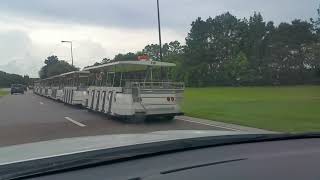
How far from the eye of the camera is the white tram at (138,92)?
77.7 ft

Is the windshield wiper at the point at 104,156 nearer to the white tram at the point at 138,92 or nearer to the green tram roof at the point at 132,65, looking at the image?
the white tram at the point at 138,92

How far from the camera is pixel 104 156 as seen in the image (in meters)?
2.89

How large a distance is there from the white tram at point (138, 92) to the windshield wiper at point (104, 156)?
66.0 ft

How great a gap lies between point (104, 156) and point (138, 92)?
2082 centimetres

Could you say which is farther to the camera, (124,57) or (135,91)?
(124,57)

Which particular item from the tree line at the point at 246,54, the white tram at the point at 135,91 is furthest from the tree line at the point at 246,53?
the white tram at the point at 135,91

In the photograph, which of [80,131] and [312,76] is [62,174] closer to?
[80,131]

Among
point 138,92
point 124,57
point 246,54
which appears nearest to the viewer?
point 138,92

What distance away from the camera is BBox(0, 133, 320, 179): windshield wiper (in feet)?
8.79

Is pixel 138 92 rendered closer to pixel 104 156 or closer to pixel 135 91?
pixel 135 91

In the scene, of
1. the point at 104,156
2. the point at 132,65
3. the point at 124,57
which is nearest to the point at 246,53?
the point at 124,57

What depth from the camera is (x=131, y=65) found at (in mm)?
25781

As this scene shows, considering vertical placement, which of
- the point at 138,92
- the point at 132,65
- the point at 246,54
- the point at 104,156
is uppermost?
the point at 246,54

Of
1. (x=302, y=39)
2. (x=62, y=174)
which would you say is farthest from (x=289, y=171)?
(x=302, y=39)
